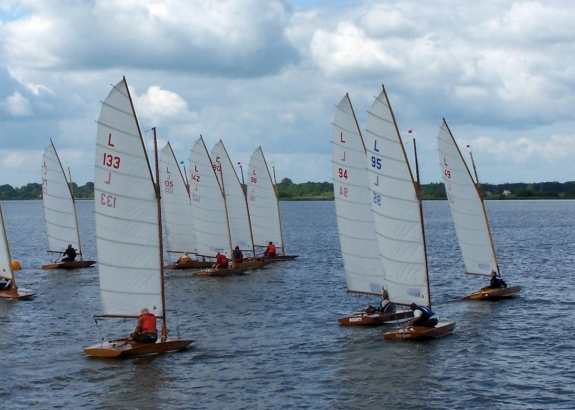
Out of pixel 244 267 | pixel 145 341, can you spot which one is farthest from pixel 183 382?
pixel 244 267

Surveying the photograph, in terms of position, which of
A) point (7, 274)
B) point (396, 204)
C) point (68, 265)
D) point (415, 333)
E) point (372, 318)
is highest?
point (396, 204)

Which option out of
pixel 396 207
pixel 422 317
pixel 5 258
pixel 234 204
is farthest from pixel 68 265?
pixel 422 317

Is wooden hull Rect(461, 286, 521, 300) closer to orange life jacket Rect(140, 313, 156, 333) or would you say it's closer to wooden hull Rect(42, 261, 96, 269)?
orange life jacket Rect(140, 313, 156, 333)

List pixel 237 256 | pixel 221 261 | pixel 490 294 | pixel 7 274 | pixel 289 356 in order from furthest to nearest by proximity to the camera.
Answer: pixel 237 256 < pixel 221 261 < pixel 7 274 < pixel 490 294 < pixel 289 356

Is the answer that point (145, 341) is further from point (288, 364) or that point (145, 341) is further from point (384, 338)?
point (384, 338)

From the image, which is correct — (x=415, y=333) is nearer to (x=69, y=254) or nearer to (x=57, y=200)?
(x=69, y=254)

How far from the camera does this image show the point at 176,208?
66875mm

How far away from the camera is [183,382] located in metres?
28.0

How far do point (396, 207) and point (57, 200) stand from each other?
37.6m

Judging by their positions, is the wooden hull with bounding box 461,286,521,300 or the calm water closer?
the calm water

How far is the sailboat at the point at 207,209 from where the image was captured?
2430 inches

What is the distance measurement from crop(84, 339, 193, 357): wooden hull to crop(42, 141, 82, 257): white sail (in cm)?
3576

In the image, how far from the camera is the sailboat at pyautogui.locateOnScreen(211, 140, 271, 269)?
6675 centimetres

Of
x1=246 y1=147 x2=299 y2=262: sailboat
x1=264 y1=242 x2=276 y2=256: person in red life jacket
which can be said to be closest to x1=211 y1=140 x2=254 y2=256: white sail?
x1=264 y1=242 x2=276 y2=256: person in red life jacket
